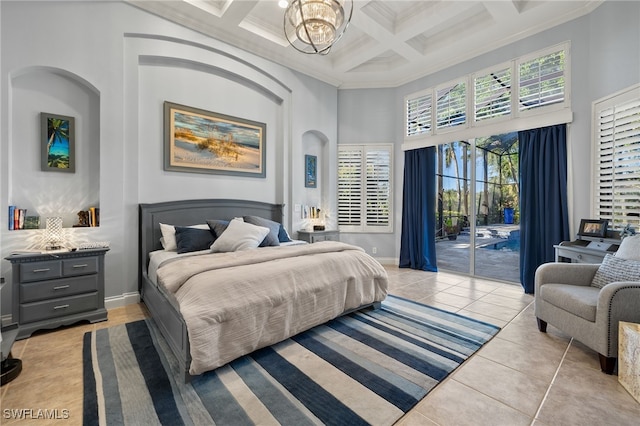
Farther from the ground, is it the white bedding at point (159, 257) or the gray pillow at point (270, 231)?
the gray pillow at point (270, 231)

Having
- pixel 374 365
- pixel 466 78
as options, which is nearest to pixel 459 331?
pixel 374 365

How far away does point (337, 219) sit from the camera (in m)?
5.67

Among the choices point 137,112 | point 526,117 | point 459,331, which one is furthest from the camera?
point 526,117

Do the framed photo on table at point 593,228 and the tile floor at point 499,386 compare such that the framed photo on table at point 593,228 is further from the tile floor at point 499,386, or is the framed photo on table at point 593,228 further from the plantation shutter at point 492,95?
the plantation shutter at point 492,95

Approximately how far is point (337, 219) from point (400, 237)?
126 centimetres

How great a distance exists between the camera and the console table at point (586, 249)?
2.91 meters

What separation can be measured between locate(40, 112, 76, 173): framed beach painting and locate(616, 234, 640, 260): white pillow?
17.8ft

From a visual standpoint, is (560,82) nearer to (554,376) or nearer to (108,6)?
(554,376)

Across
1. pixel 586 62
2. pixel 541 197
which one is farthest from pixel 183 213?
pixel 586 62

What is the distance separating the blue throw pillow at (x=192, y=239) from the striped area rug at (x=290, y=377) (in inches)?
33.5

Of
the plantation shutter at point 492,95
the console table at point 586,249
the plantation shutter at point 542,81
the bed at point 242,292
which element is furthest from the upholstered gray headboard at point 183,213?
the plantation shutter at point 542,81

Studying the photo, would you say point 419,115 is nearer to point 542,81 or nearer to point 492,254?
point 542,81

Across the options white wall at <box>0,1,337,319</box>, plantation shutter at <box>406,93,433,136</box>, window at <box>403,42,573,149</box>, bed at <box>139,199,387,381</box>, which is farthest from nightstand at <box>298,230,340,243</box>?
plantation shutter at <box>406,93,433,136</box>

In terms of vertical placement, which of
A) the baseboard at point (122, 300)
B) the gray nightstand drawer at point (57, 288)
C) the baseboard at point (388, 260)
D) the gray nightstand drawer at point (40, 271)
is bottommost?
the baseboard at point (122, 300)
